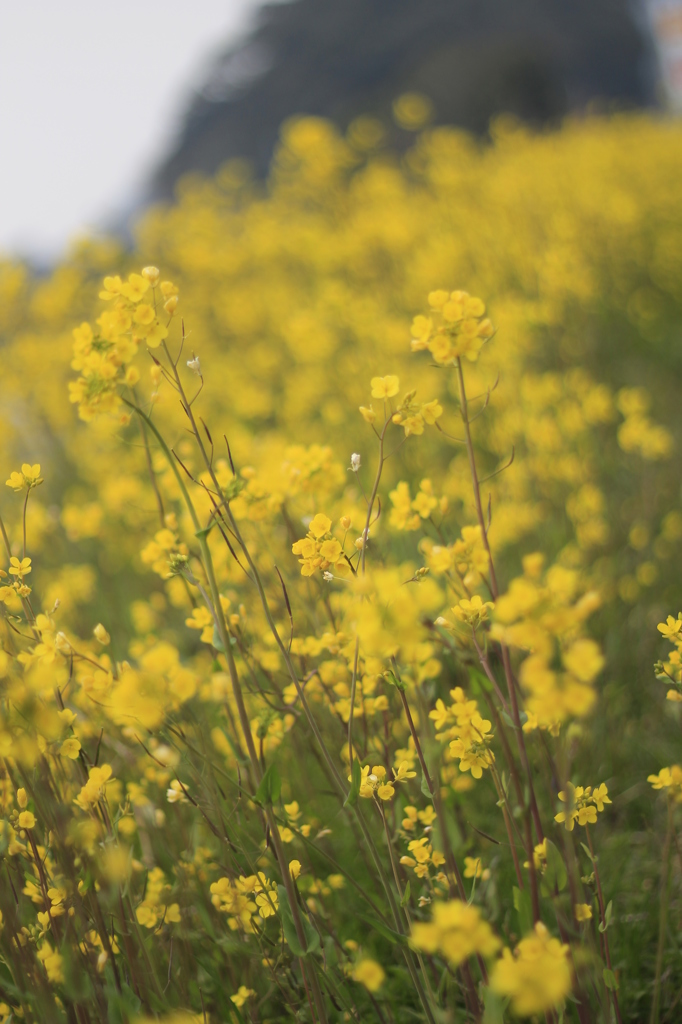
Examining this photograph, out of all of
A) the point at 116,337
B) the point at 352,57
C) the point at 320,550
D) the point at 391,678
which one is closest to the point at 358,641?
the point at 391,678

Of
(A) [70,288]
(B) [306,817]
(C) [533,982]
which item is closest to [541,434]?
(B) [306,817]

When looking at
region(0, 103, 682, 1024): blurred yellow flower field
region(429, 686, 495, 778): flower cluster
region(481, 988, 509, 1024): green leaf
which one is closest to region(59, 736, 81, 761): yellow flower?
region(0, 103, 682, 1024): blurred yellow flower field

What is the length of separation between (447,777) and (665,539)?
204cm

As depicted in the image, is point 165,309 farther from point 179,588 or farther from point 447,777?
point 447,777

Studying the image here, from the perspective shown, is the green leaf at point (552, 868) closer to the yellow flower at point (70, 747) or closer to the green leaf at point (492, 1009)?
the green leaf at point (492, 1009)

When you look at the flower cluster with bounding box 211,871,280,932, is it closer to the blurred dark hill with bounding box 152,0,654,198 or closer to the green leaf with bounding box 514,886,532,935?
the green leaf with bounding box 514,886,532,935

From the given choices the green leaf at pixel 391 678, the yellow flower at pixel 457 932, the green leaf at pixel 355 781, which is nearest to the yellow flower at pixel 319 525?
the green leaf at pixel 391 678

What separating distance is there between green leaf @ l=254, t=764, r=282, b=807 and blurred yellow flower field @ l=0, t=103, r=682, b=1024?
0.01 metres

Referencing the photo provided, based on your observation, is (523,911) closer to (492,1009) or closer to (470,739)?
(492,1009)

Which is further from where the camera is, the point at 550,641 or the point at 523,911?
the point at 523,911

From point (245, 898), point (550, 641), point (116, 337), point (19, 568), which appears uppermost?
point (116, 337)

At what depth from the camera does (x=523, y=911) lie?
119 cm

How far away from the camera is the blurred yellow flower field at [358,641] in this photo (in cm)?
127

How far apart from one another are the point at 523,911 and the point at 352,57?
91.3 ft
